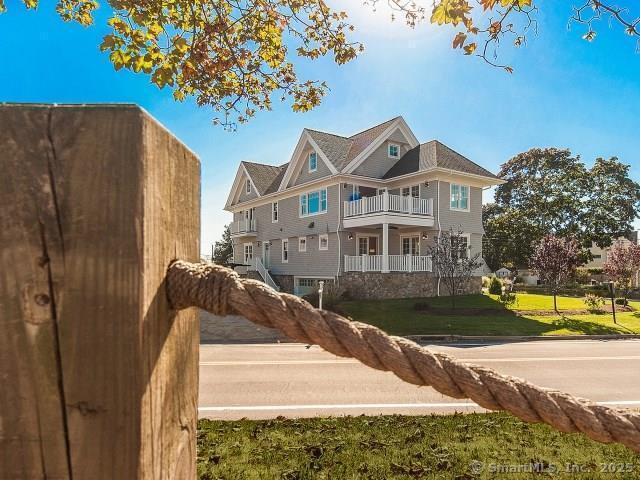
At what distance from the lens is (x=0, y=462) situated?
2.42 feet

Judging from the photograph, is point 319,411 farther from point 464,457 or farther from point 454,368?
point 454,368

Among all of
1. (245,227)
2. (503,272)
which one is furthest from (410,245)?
(503,272)

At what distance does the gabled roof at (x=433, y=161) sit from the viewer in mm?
24203

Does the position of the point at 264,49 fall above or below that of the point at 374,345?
above

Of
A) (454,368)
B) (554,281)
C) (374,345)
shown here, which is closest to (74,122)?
(374,345)

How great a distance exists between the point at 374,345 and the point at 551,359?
1190 cm

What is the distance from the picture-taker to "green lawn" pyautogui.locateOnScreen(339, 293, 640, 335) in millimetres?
15562

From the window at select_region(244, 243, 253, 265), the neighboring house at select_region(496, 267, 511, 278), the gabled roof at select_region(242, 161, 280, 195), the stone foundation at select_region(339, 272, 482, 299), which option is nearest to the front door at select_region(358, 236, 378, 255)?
the stone foundation at select_region(339, 272, 482, 299)

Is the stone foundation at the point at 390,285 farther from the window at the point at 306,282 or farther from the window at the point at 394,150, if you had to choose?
the window at the point at 394,150

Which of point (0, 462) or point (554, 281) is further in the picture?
point (554, 281)

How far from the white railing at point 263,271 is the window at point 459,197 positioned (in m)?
13.0

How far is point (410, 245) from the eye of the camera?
2591 cm

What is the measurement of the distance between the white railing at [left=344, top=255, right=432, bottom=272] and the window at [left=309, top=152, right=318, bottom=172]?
721cm

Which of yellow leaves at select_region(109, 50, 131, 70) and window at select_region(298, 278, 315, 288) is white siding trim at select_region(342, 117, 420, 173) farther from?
yellow leaves at select_region(109, 50, 131, 70)
